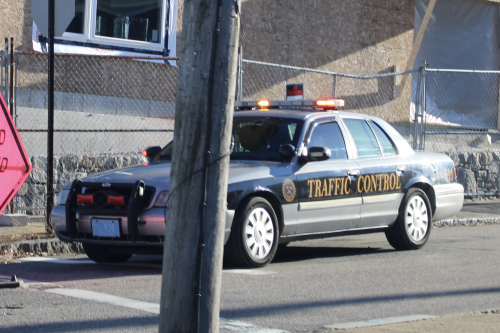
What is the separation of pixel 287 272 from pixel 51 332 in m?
3.04

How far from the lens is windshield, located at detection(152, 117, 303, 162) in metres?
7.88

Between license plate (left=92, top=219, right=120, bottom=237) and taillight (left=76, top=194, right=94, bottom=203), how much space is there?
21 cm

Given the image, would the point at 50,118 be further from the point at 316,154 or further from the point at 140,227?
the point at 316,154

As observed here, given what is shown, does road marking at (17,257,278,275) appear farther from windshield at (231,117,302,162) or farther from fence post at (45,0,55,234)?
windshield at (231,117,302,162)

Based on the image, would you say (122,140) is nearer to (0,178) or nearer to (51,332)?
(0,178)

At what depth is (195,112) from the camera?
332cm

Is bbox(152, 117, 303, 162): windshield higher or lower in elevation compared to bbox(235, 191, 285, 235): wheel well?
higher

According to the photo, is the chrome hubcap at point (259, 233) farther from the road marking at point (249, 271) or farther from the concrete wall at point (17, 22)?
the concrete wall at point (17, 22)

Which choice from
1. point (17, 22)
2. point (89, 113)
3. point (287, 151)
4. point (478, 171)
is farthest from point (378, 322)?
point (478, 171)

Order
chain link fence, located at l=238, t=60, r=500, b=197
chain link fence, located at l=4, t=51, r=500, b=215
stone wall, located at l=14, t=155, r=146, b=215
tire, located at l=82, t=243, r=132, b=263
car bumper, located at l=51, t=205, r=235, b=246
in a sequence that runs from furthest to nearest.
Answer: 1. chain link fence, located at l=238, t=60, r=500, b=197
2. chain link fence, located at l=4, t=51, r=500, b=215
3. stone wall, located at l=14, t=155, r=146, b=215
4. tire, located at l=82, t=243, r=132, b=263
5. car bumper, located at l=51, t=205, r=235, b=246

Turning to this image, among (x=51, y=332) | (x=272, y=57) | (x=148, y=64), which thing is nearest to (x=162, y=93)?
(x=148, y=64)

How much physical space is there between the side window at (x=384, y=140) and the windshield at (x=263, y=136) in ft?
4.11

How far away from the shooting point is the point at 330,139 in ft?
27.2

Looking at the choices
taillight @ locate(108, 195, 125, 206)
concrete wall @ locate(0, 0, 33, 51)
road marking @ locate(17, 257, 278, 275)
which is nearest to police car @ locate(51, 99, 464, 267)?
taillight @ locate(108, 195, 125, 206)
